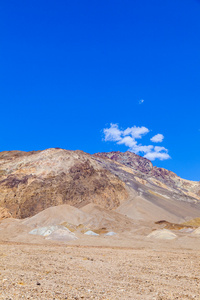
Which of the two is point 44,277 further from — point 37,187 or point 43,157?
point 43,157

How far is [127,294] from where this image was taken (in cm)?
579

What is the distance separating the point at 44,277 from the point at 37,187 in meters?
57.1

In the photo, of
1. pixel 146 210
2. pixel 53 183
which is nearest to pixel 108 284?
pixel 146 210

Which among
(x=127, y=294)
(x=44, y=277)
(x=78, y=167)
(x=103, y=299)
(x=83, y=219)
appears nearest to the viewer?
(x=103, y=299)

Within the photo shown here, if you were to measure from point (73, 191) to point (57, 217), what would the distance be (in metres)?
23.1

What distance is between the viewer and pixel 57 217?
135 ft

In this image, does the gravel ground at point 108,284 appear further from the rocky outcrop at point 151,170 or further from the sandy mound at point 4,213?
the rocky outcrop at point 151,170

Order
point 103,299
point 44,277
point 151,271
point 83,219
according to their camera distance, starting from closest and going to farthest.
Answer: point 103,299 < point 44,277 < point 151,271 < point 83,219

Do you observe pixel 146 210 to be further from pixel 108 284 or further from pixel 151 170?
pixel 151 170

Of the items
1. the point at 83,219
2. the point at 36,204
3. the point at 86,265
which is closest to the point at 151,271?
→ the point at 86,265

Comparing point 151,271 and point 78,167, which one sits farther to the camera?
point 78,167

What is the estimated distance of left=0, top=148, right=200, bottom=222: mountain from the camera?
59.2m

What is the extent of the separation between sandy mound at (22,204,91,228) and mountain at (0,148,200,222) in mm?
14648

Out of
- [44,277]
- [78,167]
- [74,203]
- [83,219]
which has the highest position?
[78,167]
